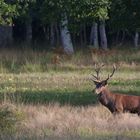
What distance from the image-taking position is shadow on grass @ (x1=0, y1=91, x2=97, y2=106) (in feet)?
60.1

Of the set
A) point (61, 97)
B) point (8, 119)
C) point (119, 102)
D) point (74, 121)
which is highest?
point (119, 102)

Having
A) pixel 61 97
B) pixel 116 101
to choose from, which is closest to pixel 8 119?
pixel 116 101

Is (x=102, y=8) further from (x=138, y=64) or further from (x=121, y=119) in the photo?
(x=138, y=64)

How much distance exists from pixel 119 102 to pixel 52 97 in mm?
4670

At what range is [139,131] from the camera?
13141 mm

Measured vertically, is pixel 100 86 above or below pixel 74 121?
above

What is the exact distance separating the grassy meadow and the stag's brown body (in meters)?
0.23

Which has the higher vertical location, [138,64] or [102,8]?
[102,8]

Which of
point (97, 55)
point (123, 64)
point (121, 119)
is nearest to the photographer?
point (121, 119)

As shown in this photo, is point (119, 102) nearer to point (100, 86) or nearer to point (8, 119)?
point (100, 86)

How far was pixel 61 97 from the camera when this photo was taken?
790 inches

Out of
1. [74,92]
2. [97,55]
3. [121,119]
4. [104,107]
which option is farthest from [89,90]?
[97,55]

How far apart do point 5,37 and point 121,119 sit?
3665 centimetres

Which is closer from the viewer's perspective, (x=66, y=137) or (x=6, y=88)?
(x=66, y=137)
